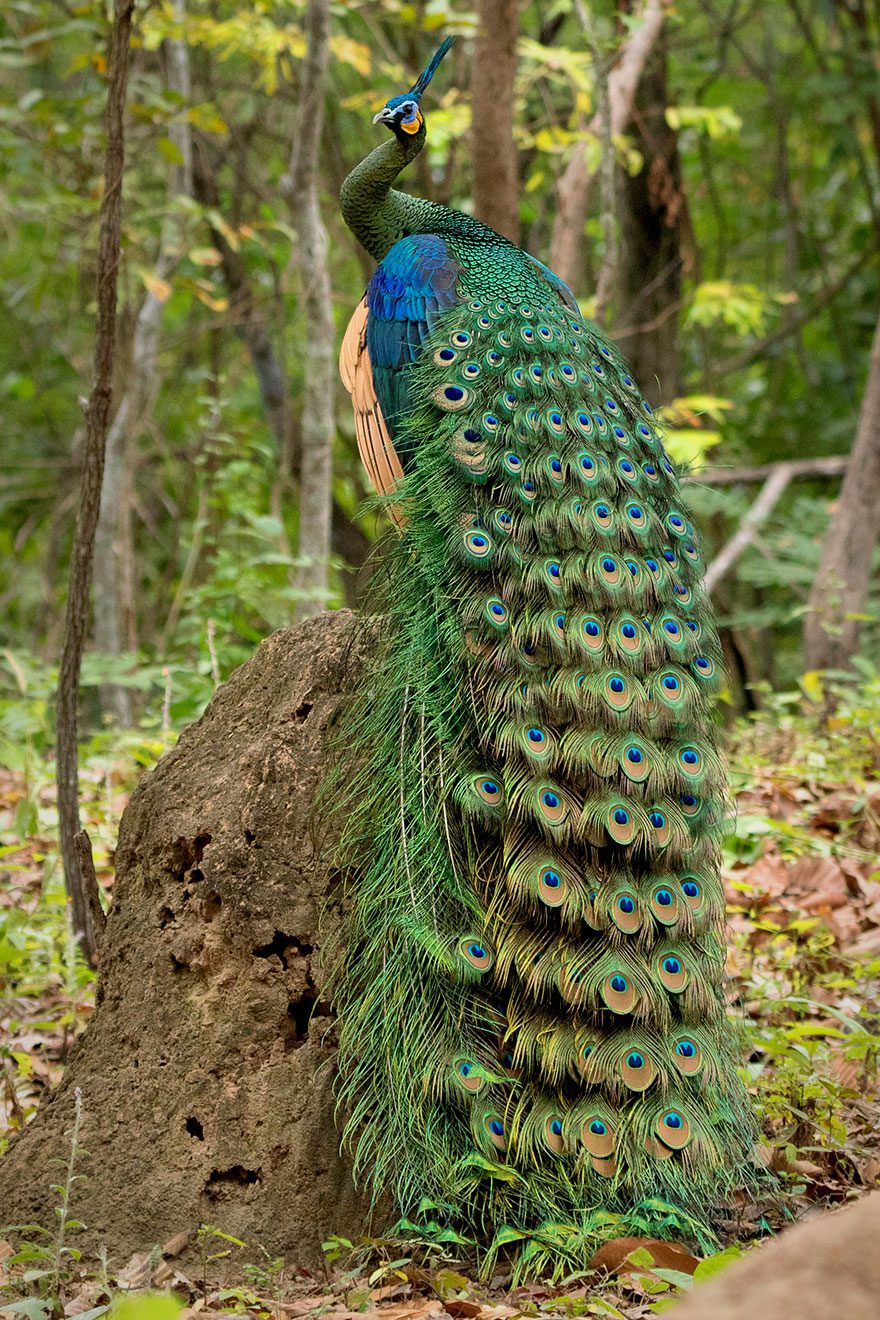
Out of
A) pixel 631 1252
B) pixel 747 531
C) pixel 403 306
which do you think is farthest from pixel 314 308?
pixel 631 1252

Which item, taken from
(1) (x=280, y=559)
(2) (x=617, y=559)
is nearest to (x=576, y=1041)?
(2) (x=617, y=559)

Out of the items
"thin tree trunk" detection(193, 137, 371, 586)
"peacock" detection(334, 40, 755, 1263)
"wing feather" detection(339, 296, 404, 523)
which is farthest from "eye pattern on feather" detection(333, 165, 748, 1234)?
"thin tree trunk" detection(193, 137, 371, 586)

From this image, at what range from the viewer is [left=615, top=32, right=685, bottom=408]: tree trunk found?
404 inches

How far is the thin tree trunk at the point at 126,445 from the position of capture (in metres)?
8.09

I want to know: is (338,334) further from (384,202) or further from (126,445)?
(384,202)

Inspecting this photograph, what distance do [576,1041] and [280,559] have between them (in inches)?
132

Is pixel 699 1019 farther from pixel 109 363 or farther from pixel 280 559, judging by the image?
pixel 280 559

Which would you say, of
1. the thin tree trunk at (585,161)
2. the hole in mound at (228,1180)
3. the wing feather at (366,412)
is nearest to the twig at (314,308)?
the thin tree trunk at (585,161)

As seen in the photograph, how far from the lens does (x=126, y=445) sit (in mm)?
8258

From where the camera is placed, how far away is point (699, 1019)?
3141mm

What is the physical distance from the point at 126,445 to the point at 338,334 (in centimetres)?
468

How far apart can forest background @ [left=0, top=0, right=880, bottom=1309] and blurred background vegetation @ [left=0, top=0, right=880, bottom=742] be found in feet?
0.16

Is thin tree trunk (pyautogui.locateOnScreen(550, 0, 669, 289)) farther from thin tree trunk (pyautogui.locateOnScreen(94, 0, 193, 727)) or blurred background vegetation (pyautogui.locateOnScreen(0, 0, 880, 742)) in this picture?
thin tree trunk (pyautogui.locateOnScreen(94, 0, 193, 727))

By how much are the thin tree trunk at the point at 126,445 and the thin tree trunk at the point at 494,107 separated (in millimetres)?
2050
